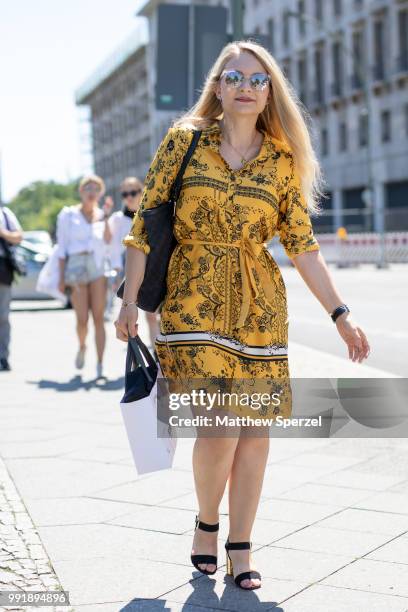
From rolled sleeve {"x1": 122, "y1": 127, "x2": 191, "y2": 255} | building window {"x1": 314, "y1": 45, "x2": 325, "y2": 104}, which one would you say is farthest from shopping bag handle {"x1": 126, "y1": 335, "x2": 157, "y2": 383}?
building window {"x1": 314, "y1": 45, "x2": 325, "y2": 104}

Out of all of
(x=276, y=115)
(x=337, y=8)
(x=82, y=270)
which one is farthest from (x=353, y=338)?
Result: (x=337, y=8)

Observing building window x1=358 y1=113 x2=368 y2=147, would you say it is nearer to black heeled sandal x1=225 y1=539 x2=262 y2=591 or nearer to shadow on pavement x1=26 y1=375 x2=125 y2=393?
shadow on pavement x1=26 y1=375 x2=125 y2=393

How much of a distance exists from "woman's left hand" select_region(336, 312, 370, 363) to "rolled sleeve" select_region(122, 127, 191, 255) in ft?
2.31

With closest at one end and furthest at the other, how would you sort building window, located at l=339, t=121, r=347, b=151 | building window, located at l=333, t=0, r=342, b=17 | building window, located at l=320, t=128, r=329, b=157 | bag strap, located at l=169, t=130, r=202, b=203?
bag strap, located at l=169, t=130, r=202, b=203, building window, located at l=333, t=0, r=342, b=17, building window, located at l=339, t=121, r=347, b=151, building window, located at l=320, t=128, r=329, b=157

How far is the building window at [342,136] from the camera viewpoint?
56.7 meters

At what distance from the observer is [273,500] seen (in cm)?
511

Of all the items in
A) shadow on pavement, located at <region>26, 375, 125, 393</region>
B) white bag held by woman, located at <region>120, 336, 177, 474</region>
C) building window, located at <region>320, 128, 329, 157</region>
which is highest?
building window, located at <region>320, 128, 329, 157</region>

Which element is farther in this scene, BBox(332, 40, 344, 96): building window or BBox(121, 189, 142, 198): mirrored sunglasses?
BBox(332, 40, 344, 96): building window

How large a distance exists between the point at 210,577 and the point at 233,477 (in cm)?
34

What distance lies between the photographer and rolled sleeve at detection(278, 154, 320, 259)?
4062mm

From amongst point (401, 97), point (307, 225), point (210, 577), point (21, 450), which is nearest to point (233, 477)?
point (210, 577)

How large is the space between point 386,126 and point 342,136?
4.90 metres

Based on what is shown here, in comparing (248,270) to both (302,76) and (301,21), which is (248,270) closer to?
(301,21)

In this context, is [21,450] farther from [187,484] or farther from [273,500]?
[273,500]
